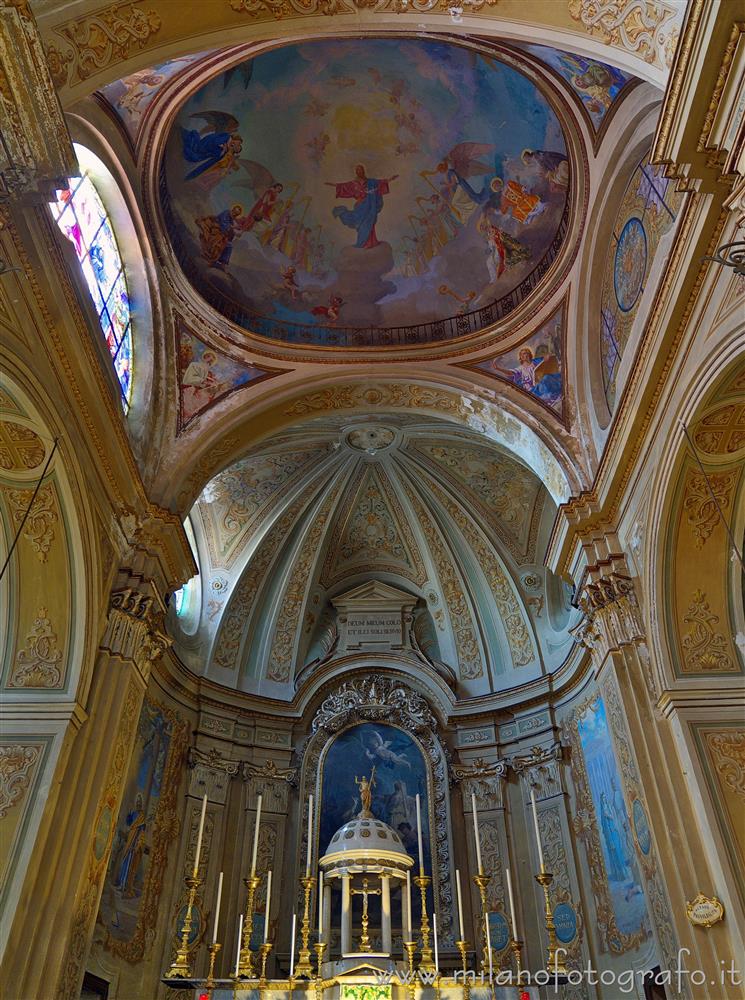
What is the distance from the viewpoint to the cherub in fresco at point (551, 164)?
38.7 ft

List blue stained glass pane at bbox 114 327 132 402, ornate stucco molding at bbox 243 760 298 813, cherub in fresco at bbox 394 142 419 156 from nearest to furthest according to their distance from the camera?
blue stained glass pane at bbox 114 327 132 402
cherub in fresco at bbox 394 142 419 156
ornate stucco molding at bbox 243 760 298 813

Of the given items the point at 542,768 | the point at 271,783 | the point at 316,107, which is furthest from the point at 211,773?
the point at 316,107

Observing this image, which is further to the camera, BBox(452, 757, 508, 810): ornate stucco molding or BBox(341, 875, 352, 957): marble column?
BBox(452, 757, 508, 810): ornate stucco molding

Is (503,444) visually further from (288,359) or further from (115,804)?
(115,804)

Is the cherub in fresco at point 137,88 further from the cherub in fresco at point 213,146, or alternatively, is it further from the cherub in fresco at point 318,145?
the cherub in fresco at point 318,145

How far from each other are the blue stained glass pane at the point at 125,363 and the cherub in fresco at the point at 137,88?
10.0ft

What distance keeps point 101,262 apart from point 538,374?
671 cm

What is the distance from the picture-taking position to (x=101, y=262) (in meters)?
10.9

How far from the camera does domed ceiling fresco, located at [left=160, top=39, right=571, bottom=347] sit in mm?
11648

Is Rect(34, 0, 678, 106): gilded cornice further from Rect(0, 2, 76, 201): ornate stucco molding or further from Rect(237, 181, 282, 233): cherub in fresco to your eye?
Rect(237, 181, 282, 233): cherub in fresco

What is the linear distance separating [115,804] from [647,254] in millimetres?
9255

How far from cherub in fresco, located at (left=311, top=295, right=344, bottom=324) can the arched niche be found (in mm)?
7004

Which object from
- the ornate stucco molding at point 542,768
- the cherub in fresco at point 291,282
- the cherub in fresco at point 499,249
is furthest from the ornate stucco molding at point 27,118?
the ornate stucco molding at point 542,768
